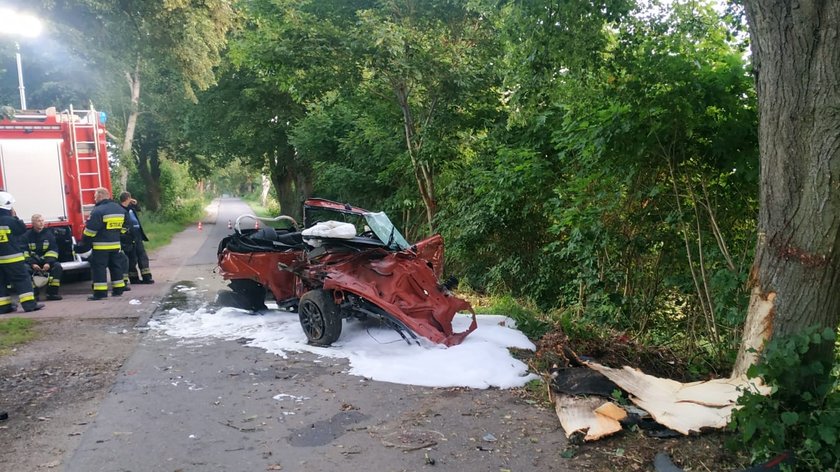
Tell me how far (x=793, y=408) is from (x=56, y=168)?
1105 centimetres

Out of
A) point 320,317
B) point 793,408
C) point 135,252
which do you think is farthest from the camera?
point 135,252

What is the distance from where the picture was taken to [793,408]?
130 inches

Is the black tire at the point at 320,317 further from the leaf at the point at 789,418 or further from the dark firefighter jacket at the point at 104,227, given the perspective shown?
the dark firefighter jacket at the point at 104,227

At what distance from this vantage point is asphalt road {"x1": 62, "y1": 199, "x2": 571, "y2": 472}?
3.68m

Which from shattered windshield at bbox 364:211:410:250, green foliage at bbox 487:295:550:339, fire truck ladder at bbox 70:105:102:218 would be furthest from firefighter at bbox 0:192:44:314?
green foliage at bbox 487:295:550:339

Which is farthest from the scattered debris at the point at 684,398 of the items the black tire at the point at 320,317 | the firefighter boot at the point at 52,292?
the firefighter boot at the point at 52,292

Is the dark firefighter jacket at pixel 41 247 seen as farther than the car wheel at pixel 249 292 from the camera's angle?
Yes

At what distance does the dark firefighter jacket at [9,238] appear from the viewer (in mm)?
8211

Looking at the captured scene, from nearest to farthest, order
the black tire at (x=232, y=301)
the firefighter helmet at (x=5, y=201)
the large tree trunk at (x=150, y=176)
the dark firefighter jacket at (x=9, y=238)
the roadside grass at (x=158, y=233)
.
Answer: the black tire at (x=232, y=301) → the dark firefighter jacket at (x=9, y=238) → the firefighter helmet at (x=5, y=201) → the roadside grass at (x=158, y=233) → the large tree trunk at (x=150, y=176)

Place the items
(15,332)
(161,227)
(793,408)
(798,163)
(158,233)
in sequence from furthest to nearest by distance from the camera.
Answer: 1. (161,227)
2. (158,233)
3. (15,332)
4. (798,163)
5. (793,408)

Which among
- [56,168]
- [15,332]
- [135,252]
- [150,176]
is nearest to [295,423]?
[15,332]

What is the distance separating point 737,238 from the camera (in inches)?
221

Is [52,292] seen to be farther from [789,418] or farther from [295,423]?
[789,418]

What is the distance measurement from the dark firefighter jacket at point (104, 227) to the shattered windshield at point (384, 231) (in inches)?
191
